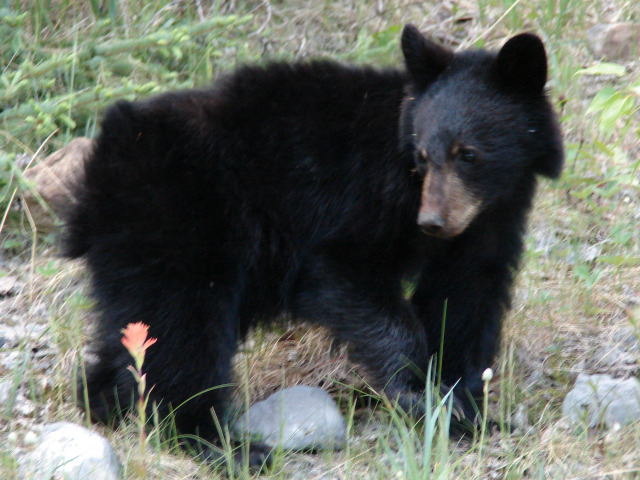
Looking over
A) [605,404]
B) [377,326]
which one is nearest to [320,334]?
[377,326]

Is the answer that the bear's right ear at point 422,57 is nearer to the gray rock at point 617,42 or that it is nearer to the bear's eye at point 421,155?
the bear's eye at point 421,155

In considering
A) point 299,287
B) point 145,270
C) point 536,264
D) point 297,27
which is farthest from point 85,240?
point 297,27

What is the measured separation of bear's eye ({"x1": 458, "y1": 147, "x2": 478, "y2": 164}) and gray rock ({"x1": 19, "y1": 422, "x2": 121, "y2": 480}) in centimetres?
190

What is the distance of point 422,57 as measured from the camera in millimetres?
3756

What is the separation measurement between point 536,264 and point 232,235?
6.96ft

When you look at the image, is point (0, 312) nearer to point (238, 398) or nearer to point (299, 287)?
point (238, 398)

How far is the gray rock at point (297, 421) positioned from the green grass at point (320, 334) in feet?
0.24

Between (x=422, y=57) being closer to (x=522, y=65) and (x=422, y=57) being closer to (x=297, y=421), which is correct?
(x=522, y=65)

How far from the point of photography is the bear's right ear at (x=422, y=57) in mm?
3748

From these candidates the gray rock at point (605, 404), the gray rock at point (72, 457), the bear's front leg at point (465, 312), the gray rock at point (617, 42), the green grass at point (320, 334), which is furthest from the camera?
the gray rock at point (617, 42)

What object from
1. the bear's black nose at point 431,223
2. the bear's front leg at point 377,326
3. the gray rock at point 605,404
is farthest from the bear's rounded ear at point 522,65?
the gray rock at point 605,404

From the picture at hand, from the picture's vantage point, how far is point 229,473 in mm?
3443

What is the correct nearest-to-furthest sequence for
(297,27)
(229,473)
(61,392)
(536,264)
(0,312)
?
(229,473) → (61,392) → (0,312) → (536,264) → (297,27)

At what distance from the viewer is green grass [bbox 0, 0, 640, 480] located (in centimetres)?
346
